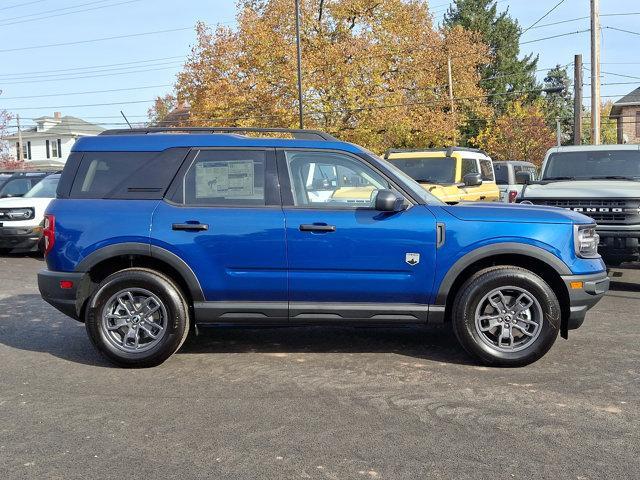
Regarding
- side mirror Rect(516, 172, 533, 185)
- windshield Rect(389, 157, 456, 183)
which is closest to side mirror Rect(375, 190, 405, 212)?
side mirror Rect(516, 172, 533, 185)

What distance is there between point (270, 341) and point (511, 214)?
8.60ft

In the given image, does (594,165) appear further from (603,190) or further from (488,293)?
(488,293)

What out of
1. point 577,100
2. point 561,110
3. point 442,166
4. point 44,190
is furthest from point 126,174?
point 561,110

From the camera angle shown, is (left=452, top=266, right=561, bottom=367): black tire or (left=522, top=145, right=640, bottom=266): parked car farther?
(left=522, top=145, right=640, bottom=266): parked car

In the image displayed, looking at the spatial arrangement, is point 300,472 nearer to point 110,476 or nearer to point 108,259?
point 110,476

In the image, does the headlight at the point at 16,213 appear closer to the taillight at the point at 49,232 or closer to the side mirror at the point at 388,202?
the taillight at the point at 49,232

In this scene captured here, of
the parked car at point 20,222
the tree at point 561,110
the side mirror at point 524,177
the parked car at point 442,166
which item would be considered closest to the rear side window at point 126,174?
the side mirror at point 524,177

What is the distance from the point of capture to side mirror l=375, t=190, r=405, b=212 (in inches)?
204

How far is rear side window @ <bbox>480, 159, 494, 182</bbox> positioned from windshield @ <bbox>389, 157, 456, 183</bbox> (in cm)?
118

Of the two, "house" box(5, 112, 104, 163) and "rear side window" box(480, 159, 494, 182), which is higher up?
"house" box(5, 112, 104, 163)

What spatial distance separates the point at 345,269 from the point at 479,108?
130 ft

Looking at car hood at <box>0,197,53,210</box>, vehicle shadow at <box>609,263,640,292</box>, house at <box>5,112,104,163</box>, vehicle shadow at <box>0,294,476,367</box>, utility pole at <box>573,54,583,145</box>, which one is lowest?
vehicle shadow at <box>609,263,640,292</box>

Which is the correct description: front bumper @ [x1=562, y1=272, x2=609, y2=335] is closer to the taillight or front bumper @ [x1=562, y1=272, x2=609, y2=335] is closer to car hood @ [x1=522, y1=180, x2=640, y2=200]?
car hood @ [x1=522, y1=180, x2=640, y2=200]

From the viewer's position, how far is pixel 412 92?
1347 inches
